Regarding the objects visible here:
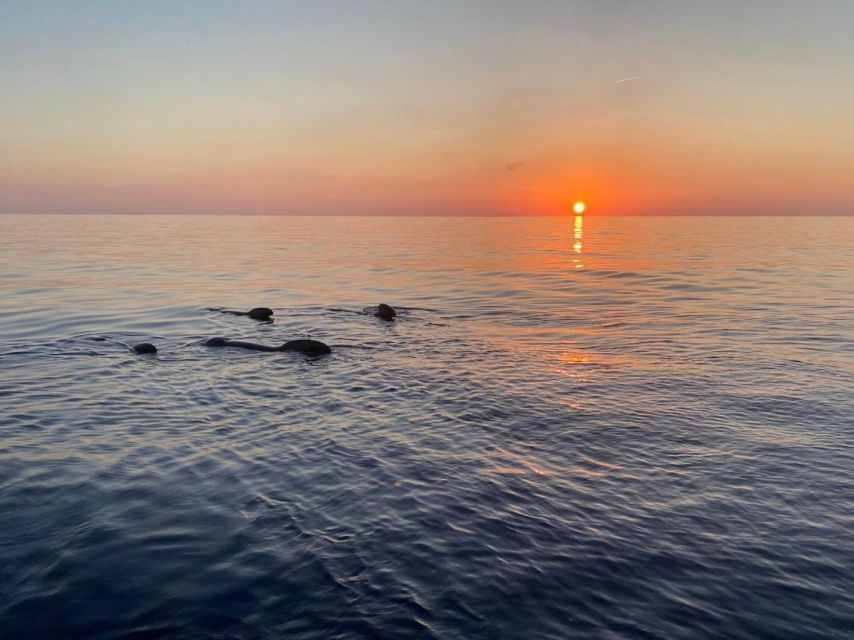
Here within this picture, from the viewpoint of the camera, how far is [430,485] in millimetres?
11570

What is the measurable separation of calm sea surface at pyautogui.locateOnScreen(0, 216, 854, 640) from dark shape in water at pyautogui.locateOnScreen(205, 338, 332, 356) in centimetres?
93

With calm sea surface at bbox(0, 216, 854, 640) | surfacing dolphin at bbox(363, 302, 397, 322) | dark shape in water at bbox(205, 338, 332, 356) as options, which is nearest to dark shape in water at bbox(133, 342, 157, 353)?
calm sea surface at bbox(0, 216, 854, 640)

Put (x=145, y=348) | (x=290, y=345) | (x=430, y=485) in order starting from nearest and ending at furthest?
(x=430, y=485), (x=145, y=348), (x=290, y=345)

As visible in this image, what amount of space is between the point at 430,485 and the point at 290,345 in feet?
45.0

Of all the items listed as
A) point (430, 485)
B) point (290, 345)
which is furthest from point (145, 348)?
point (430, 485)

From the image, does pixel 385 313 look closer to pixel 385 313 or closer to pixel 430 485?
pixel 385 313

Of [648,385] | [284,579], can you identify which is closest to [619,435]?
[648,385]

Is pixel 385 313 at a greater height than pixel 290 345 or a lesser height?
lesser

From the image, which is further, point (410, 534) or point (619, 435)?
point (619, 435)

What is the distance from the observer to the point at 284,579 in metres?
8.32

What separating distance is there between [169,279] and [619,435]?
4284cm

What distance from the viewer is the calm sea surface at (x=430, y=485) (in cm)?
780

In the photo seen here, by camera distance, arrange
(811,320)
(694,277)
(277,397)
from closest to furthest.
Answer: (277,397)
(811,320)
(694,277)

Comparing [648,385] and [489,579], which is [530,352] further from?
[489,579]
